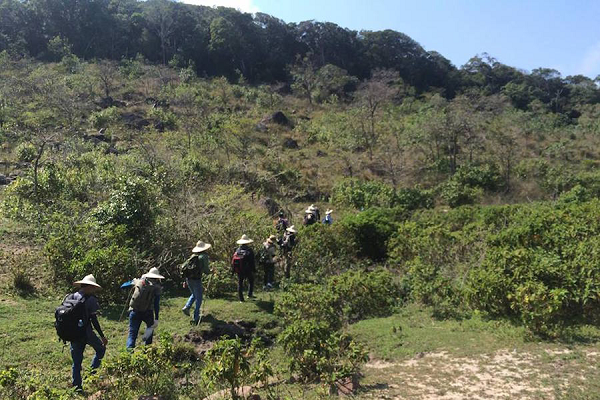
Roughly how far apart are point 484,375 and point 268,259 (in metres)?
5.52

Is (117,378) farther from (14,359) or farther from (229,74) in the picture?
(229,74)

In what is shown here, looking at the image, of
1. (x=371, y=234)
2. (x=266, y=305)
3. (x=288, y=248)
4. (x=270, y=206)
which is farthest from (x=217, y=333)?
(x=270, y=206)

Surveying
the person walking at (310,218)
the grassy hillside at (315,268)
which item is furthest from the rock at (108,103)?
the person walking at (310,218)

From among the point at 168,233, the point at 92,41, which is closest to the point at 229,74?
the point at 92,41

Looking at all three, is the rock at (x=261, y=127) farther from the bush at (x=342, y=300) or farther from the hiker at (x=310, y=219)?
the bush at (x=342, y=300)

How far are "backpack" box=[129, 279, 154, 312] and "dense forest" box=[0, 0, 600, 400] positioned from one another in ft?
2.41

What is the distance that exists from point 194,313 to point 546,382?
5202 millimetres

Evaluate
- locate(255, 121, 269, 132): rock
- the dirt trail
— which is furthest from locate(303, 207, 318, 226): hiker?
locate(255, 121, 269, 132): rock

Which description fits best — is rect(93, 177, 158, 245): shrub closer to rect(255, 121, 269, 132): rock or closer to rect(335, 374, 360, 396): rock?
rect(335, 374, 360, 396): rock

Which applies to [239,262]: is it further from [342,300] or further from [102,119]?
[102,119]

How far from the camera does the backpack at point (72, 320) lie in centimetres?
488

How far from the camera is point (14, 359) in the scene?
5828 mm

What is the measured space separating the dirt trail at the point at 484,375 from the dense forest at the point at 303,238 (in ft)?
0.11

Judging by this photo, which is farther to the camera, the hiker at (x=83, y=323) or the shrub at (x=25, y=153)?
the shrub at (x=25, y=153)
